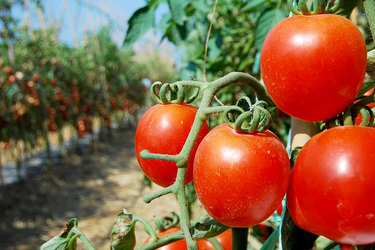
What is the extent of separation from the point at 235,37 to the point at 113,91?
685 centimetres

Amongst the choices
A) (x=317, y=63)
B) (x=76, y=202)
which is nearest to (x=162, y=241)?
(x=317, y=63)

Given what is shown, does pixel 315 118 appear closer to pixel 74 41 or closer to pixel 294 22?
pixel 294 22

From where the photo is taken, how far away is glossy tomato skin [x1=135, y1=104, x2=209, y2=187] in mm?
468

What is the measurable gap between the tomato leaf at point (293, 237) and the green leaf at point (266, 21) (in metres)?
0.53

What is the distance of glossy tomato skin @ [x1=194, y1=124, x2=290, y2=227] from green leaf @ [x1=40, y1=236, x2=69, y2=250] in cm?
23

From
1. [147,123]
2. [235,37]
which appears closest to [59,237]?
[147,123]

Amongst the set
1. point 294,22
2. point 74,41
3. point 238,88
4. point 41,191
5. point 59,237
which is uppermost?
point 294,22

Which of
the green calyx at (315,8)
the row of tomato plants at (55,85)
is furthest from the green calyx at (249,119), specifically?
the row of tomato plants at (55,85)

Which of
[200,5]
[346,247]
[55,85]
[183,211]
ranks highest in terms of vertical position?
[200,5]

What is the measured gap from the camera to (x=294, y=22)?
0.40 m

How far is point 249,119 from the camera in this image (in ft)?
1.36

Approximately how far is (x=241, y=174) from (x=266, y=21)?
0.65 metres

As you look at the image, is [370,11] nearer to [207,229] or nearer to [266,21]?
[207,229]

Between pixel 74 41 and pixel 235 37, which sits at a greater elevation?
pixel 235 37
